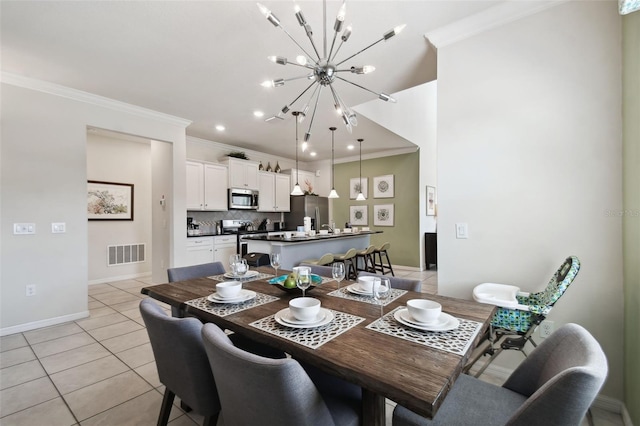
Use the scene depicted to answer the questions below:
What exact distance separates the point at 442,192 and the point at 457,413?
173 cm

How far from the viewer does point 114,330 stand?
3066 millimetres

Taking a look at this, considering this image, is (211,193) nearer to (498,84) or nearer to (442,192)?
(442,192)

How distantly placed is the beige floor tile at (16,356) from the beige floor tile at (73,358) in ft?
0.54

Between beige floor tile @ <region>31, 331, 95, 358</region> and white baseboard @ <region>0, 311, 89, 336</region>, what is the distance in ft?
1.80

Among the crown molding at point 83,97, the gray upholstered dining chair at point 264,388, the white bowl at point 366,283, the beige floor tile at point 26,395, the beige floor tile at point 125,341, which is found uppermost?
the crown molding at point 83,97

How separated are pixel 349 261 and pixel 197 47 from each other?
12.8 ft

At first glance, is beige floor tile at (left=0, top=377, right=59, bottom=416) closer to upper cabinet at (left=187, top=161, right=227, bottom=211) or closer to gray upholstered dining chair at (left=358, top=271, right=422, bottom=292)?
gray upholstered dining chair at (left=358, top=271, right=422, bottom=292)

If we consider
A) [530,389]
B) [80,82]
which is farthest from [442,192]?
[80,82]

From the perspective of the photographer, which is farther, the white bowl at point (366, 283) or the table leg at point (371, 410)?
the white bowl at point (366, 283)

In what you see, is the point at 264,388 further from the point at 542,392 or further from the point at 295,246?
the point at 295,246

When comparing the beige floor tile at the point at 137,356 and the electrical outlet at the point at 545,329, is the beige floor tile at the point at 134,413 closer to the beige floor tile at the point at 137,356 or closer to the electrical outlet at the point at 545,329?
the beige floor tile at the point at 137,356

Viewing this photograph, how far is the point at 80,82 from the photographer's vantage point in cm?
318

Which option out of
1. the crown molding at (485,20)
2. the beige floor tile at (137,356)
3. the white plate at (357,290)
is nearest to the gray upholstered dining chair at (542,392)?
the white plate at (357,290)

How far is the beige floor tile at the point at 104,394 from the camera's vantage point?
6.01 feet
